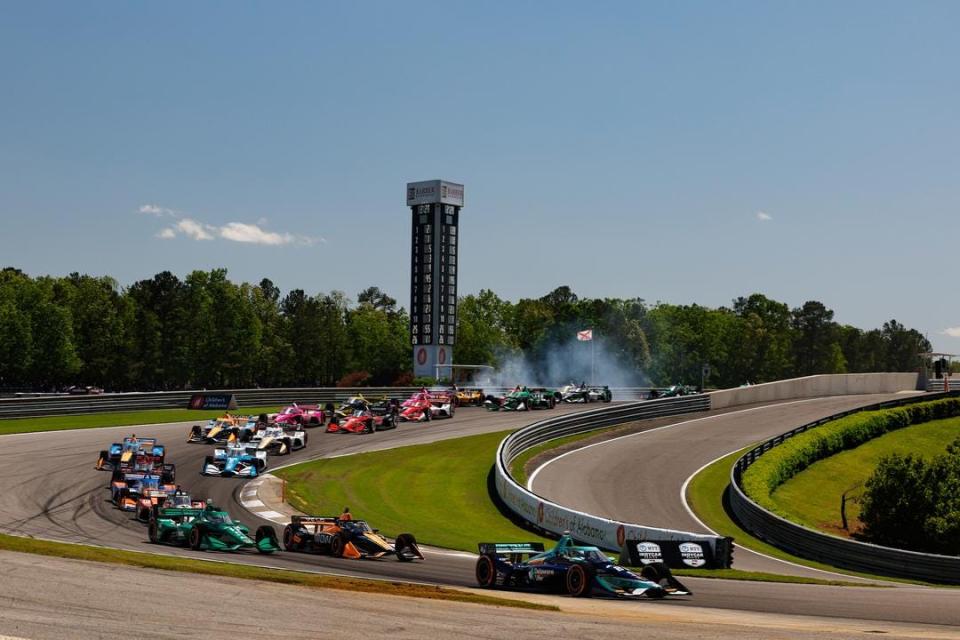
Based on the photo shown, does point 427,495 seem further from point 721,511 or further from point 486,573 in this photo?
point 486,573

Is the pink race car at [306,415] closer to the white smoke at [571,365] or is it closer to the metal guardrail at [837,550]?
the metal guardrail at [837,550]

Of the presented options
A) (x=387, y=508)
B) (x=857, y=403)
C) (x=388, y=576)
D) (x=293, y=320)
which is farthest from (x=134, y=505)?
(x=293, y=320)

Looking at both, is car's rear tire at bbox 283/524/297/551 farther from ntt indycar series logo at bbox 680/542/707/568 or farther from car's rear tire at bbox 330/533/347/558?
ntt indycar series logo at bbox 680/542/707/568

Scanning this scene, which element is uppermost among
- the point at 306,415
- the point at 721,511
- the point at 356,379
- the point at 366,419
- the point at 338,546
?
the point at 356,379

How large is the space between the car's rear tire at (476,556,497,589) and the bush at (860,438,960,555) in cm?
2451

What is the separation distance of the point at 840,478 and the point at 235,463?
105 ft

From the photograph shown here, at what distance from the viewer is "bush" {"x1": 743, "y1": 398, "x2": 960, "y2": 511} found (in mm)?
45256

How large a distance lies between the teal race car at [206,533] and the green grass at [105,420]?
989 inches

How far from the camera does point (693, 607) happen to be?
59.6ft

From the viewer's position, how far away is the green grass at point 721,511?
31147 mm

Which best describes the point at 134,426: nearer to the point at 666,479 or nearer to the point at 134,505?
the point at 134,505

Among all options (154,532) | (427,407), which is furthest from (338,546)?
(427,407)

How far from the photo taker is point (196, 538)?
2569cm

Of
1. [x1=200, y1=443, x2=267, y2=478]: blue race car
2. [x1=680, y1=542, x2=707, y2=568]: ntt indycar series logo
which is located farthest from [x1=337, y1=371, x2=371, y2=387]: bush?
[x1=680, y1=542, x2=707, y2=568]: ntt indycar series logo
